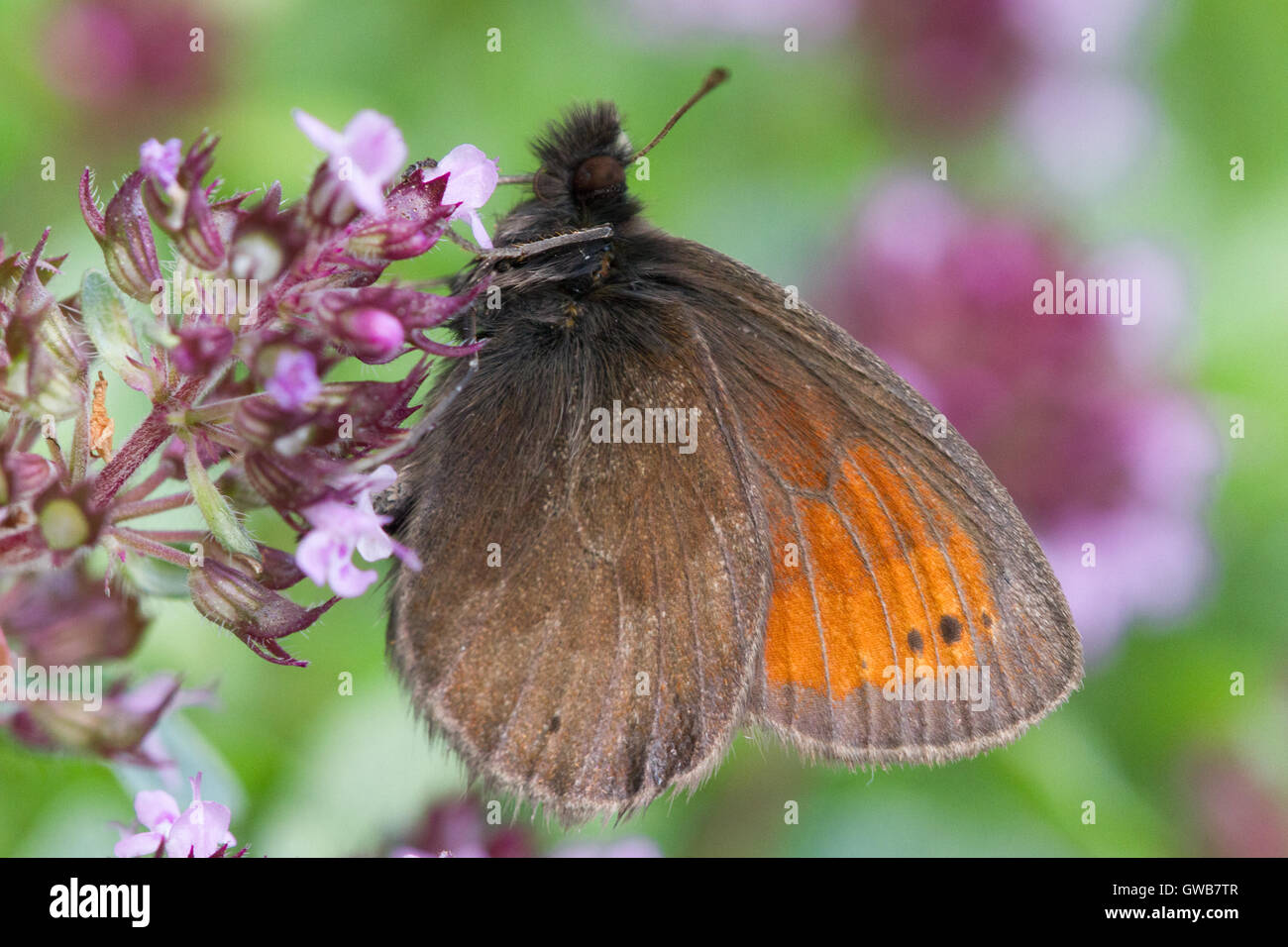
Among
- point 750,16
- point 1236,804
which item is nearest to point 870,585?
point 1236,804

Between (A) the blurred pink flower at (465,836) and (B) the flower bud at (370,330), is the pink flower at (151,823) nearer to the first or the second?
(A) the blurred pink flower at (465,836)

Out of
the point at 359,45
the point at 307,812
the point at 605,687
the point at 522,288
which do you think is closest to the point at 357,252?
the point at 522,288

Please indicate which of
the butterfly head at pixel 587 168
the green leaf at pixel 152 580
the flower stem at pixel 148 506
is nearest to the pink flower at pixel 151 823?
the green leaf at pixel 152 580

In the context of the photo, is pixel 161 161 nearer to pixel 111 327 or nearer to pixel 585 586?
pixel 111 327

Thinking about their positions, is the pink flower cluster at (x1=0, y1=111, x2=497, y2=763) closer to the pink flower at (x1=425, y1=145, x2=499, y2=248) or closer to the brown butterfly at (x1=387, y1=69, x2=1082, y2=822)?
the pink flower at (x1=425, y1=145, x2=499, y2=248)

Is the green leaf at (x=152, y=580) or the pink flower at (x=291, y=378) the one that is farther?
the green leaf at (x=152, y=580)

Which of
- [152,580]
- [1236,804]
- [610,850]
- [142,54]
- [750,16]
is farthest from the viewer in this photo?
[750,16]
